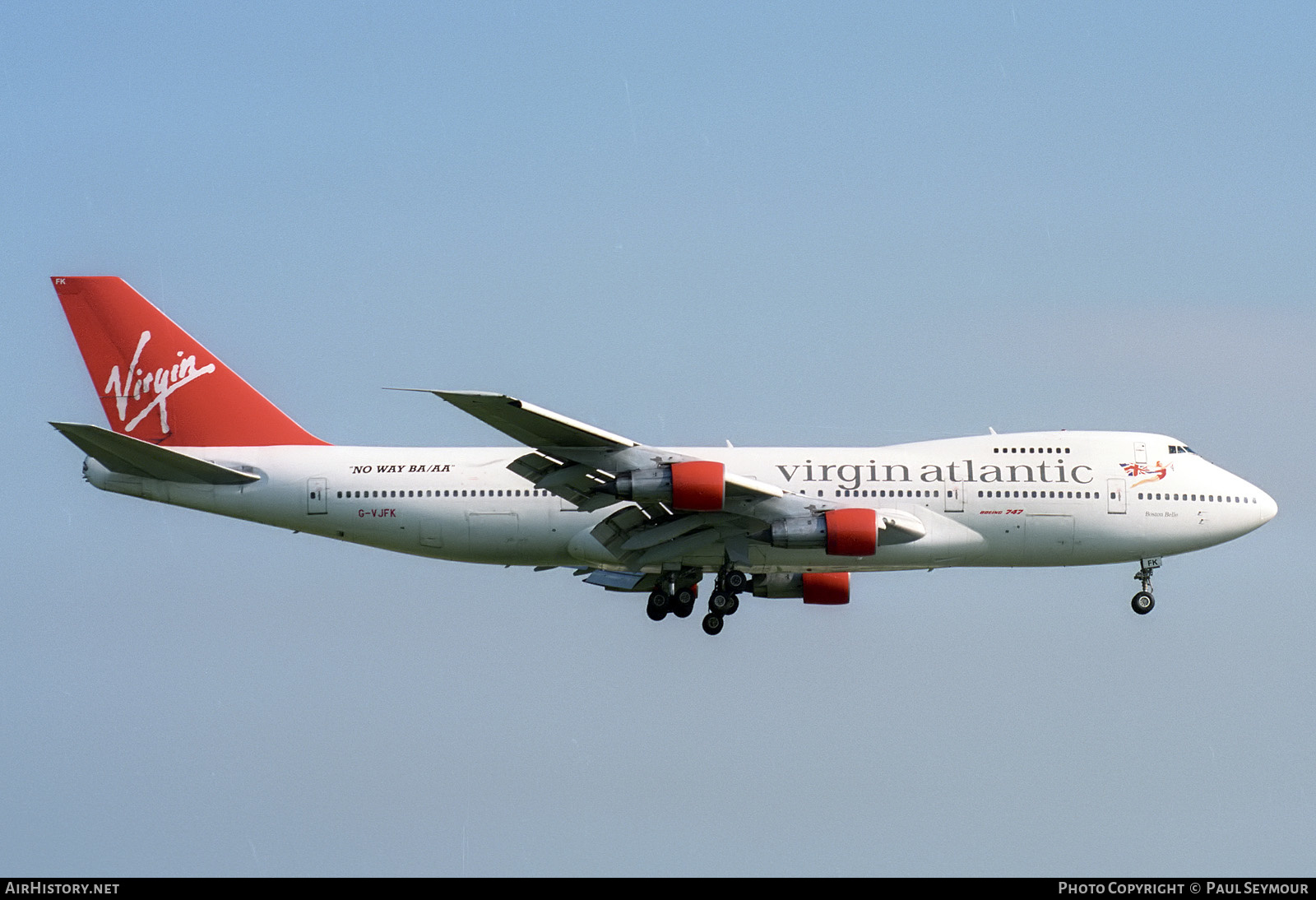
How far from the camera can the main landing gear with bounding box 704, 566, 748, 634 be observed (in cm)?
4866

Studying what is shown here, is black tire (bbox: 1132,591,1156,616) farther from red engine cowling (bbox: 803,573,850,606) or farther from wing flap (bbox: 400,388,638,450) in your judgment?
wing flap (bbox: 400,388,638,450)

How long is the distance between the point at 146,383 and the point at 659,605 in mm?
16115

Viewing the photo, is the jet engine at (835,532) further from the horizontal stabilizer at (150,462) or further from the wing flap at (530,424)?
the horizontal stabilizer at (150,462)

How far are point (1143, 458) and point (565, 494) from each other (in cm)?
1683

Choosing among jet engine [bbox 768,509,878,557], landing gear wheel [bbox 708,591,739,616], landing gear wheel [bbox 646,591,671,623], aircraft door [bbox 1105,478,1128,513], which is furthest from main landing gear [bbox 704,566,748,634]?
aircraft door [bbox 1105,478,1128,513]

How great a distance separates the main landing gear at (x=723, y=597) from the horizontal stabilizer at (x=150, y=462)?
13071 millimetres

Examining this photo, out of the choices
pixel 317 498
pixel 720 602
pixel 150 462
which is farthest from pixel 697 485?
pixel 150 462

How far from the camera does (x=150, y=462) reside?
154 feet

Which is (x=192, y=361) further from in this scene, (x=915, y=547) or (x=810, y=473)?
(x=915, y=547)

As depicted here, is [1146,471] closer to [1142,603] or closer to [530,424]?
[1142,603]

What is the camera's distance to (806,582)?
51.9m
